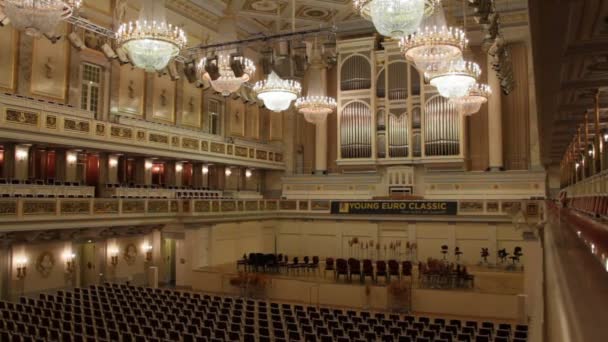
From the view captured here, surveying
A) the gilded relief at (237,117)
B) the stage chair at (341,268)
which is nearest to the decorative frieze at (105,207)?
the stage chair at (341,268)

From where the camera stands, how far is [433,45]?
10.9 meters

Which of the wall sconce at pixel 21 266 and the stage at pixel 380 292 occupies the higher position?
the wall sconce at pixel 21 266

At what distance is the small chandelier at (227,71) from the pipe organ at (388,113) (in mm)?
9736

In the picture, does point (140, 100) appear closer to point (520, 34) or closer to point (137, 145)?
point (137, 145)

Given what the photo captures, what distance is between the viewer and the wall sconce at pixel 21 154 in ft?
50.2

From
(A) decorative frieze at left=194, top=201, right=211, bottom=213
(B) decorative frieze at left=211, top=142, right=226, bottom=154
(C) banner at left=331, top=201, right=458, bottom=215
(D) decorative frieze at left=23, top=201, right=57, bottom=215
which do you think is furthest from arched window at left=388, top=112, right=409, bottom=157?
(D) decorative frieze at left=23, top=201, right=57, bottom=215

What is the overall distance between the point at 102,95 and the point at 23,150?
11.2 ft

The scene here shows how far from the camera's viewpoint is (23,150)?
15.5 m

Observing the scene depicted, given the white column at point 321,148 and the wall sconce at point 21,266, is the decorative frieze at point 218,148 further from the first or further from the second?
the wall sconce at point 21,266

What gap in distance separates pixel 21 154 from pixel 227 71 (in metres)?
7.28

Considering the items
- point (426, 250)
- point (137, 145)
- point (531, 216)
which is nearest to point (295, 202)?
point (426, 250)

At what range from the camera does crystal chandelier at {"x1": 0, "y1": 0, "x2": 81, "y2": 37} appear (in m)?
8.29

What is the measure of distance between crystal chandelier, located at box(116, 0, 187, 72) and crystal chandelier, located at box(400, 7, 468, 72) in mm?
5270

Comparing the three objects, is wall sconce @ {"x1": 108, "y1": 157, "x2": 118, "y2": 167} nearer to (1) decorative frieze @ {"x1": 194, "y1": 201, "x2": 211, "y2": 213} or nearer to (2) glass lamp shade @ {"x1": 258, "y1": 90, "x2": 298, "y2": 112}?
(1) decorative frieze @ {"x1": 194, "y1": 201, "x2": 211, "y2": 213}
